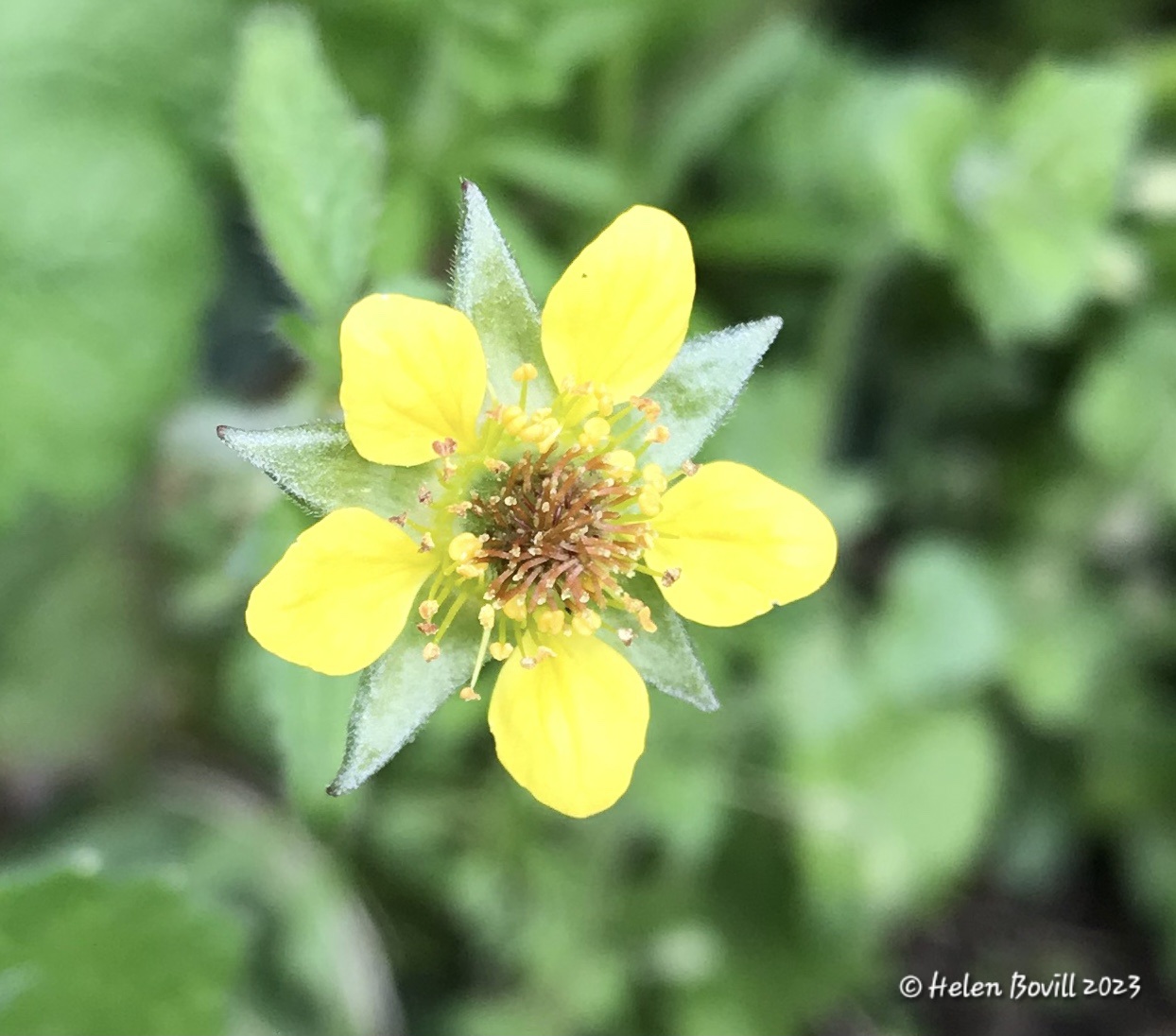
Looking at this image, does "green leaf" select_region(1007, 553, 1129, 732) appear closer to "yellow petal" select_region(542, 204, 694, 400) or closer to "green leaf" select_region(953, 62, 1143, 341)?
"green leaf" select_region(953, 62, 1143, 341)

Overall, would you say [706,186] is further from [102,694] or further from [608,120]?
[102,694]

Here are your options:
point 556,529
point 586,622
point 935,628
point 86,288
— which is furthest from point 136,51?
point 935,628

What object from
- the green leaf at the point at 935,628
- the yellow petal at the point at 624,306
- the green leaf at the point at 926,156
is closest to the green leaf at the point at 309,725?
the yellow petal at the point at 624,306

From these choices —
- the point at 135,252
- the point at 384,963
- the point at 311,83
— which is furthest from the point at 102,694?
the point at 311,83

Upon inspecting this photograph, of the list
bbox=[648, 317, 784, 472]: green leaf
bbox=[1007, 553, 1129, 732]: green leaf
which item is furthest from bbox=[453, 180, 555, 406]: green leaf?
bbox=[1007, 553, 1129, 732]: green leaf

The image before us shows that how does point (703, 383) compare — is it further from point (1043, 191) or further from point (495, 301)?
point (1043, 191)
